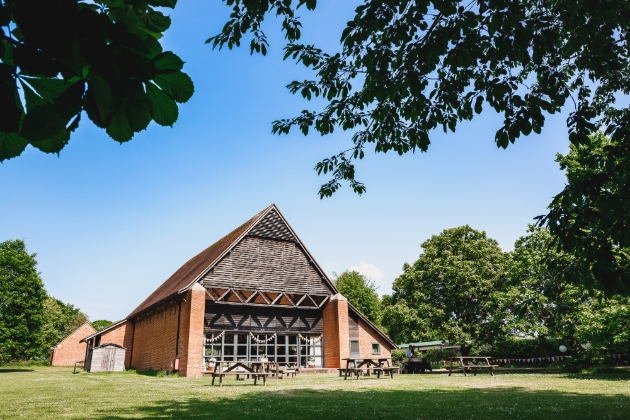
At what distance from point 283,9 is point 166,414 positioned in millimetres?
7455

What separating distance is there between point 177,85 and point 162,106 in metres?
0.10

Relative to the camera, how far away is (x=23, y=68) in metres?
1.18

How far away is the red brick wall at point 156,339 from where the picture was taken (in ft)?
76.4

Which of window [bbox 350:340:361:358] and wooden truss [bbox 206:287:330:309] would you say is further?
window [bbox 350:340:361:358]

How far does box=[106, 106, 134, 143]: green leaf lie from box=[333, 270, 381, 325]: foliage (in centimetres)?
5361

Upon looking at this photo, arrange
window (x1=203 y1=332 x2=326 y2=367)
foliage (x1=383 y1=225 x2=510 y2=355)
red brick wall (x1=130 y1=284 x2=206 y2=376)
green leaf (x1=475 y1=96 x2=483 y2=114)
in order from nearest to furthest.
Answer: green leaf (x1=475 y1=96 x2=483 y2=114), red brick wall (x1=130 y1=284 x2=206 y2=376), window (x1=203 y1=332 x2=326 y2=367), foliage (x1=383 y1=225 x2=510 y2=355)

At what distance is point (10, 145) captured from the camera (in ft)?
4.30

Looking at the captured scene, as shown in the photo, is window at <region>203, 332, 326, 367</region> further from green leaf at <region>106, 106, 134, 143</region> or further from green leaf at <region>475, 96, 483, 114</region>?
green leaf at <region>106, 106, 134, 143</region>

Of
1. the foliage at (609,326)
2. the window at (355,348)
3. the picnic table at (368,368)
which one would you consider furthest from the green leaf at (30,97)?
the window at (355,348)

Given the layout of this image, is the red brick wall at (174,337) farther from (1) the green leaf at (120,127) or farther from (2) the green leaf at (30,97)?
(2) the green leaf at (30,97)

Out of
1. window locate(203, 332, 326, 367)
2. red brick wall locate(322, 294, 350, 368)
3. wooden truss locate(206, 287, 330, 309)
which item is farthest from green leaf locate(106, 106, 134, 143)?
red brick wall locate(322, 294, 350, 368)

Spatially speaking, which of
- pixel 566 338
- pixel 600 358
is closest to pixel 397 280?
pixel 566 338

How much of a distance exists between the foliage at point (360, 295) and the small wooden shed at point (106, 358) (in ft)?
101

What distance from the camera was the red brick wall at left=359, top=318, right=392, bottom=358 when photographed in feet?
92.6
